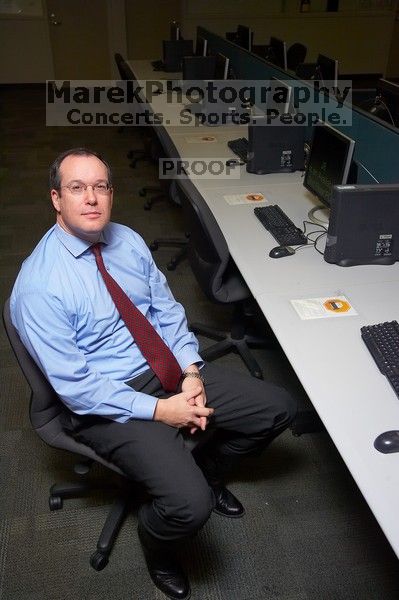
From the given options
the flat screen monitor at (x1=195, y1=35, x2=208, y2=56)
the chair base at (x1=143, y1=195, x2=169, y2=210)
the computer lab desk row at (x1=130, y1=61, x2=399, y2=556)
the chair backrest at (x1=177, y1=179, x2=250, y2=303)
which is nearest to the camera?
the computer lab desk row at (x1=130, y1=61, x2=399, y2=556)

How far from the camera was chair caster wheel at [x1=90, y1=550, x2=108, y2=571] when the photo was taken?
1646 millimetres

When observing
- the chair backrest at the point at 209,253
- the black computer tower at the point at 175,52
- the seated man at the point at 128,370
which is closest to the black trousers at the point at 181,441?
the seated man at the point at 128,370

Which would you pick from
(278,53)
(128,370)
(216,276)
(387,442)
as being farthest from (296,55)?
(387,442)

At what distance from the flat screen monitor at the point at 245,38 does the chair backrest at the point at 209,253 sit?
3.34 metres

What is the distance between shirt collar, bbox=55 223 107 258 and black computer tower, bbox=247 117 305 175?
163 centimetres

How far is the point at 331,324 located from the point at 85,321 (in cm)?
76

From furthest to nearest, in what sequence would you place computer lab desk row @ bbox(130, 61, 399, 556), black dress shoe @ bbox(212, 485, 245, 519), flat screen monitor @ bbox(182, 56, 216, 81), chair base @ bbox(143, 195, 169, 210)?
flat screen monitor @ bbox(182, 56, 216, 81), chair base @ bbox(143, 195, 169, 210), black dress shoe @ bbox(212, 485, 245, 519), computer lab desk row @ bbox(130, 61, 399, 556)

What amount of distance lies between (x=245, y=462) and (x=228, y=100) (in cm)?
287

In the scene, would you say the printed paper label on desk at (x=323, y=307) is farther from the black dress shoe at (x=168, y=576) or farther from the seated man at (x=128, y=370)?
the black dress shoe at (x=168, y=576)

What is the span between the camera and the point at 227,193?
2717 millimetres

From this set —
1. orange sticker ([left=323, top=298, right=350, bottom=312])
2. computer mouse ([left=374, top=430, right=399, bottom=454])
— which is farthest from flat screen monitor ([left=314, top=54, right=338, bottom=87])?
computer mouse ([left=374, top=430, right=399, bottom=454])

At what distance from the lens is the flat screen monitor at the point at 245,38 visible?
4934mm

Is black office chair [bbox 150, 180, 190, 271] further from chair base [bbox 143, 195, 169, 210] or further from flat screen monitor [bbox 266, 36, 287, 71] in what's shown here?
flat screen monitor [bbox 266, 36, 287, 71]

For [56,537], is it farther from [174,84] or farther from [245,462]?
[174,84]
